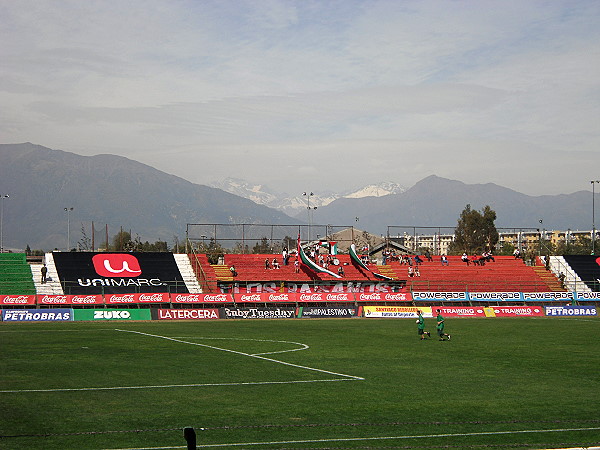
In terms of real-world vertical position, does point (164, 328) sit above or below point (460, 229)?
below

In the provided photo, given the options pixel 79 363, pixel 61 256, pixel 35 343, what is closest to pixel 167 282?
pixel 61 256

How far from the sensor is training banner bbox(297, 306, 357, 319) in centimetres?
6669

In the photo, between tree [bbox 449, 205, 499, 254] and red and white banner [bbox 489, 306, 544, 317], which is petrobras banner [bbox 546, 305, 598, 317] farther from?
tree [bbox 449, 205, 499, 254]

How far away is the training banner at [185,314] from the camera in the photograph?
205 ft

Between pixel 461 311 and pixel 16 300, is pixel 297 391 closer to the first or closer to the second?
pixel 16 300

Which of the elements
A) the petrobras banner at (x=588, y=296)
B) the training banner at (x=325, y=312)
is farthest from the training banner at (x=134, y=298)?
the petrobras banner at (x=588, y=296)

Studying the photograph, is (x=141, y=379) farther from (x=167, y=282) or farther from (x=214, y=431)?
(x=167, y=282)

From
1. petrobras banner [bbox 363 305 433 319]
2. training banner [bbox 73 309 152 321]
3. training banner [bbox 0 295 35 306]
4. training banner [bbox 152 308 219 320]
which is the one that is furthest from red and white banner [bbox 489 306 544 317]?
training banner [bbox 0 295 35 306]

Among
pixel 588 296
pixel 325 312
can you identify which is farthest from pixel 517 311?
pixel 325 312

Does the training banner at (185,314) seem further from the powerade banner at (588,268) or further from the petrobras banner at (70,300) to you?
the powerade banner at (588,268)

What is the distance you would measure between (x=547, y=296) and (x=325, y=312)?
2539 cm

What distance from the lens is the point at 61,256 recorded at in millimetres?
79812

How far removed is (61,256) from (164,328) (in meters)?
32.8

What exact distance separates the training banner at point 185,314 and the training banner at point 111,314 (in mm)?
810
